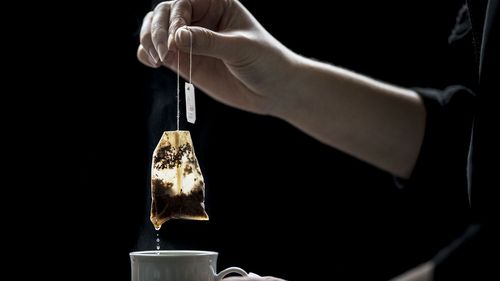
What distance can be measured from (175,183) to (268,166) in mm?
911

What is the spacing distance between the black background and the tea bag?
0.81 m

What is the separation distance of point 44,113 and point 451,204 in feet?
4.29

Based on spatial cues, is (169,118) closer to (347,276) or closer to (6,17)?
(6,17)

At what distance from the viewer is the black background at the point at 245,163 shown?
6.89 feet

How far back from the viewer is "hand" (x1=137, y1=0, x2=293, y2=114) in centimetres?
121

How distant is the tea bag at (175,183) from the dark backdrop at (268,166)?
77 cm

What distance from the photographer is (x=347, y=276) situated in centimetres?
211

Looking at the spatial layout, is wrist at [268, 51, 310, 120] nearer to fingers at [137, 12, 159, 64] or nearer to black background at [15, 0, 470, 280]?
fingers at [137, 12, 159, 64]

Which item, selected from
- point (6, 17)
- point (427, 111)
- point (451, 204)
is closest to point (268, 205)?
point (451, 204)

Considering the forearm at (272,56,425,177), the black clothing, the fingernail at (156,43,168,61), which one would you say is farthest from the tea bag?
the black clothing

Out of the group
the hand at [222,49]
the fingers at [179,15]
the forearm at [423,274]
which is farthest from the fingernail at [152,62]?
the forearm at [423,274]

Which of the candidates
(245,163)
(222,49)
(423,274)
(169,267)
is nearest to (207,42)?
(222,49)

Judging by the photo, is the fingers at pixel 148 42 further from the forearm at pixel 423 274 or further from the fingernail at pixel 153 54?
the forearm at pixel 423 274

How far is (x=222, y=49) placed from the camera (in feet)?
3.99
